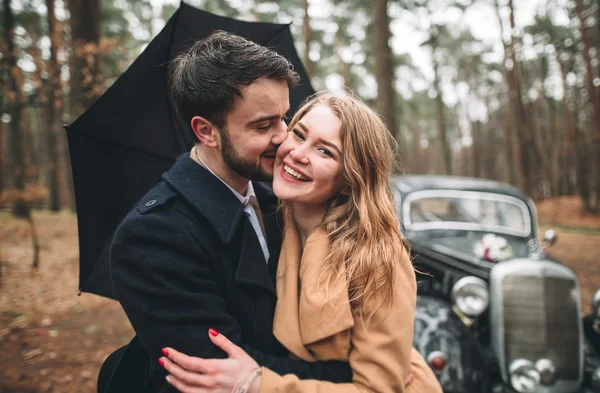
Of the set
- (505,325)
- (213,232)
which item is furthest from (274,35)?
(505,325)

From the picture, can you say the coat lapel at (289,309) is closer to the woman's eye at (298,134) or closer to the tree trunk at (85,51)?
the woman's eye at (298,134)

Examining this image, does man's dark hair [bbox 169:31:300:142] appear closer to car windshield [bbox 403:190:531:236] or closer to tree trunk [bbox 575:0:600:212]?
car windshield [bbox 403:190:531:236]

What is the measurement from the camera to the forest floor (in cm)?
400

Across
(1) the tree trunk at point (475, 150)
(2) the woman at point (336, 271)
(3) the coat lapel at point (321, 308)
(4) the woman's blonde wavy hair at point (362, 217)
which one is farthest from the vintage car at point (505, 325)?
(1) the tree trunk at point (475, 150)

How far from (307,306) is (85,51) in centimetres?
594

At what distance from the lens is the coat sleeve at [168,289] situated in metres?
1.54

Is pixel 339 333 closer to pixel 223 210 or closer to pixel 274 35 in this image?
pixel 223 210

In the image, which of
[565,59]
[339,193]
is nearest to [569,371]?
[339,193]

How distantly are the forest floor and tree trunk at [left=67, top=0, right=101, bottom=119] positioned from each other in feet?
8.96

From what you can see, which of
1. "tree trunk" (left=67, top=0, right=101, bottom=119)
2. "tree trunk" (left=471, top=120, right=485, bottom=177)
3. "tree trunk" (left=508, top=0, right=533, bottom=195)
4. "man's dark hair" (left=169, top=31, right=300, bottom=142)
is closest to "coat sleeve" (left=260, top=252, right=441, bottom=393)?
"man's dark hair" (left=169, top=31, right=300, bottom=142)

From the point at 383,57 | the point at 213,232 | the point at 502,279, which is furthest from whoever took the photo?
the point at 383,57

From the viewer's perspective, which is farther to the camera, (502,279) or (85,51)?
(85,51)

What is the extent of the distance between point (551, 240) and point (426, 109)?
34.0 meters

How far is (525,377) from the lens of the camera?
2852 millimetres
